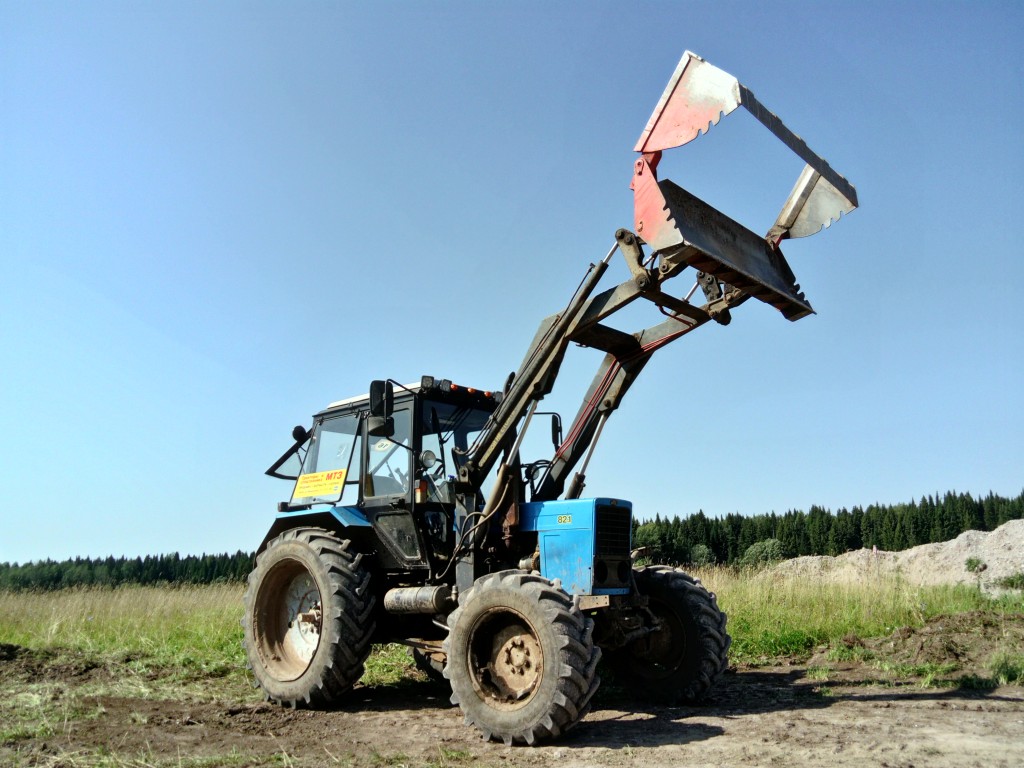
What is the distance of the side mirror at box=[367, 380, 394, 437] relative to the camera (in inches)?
268

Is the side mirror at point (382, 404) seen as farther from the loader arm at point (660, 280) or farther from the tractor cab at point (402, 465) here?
the loader arm at point (660, 280)

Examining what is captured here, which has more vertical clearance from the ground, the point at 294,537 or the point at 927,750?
the point at 294,537

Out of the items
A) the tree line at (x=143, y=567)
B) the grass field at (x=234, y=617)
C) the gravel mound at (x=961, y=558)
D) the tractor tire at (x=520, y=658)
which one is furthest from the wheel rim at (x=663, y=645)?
the tree line at (x=143, y=567)

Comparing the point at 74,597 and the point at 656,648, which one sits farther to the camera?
the point at 74,597

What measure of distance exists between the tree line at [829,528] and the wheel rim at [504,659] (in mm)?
26827

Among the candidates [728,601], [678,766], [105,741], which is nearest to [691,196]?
[678,766]

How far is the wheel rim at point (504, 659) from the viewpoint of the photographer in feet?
18.9

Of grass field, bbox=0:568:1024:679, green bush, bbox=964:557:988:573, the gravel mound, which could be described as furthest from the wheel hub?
green bush, bbox=964:557:988:573

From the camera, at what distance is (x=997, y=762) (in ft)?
15.1

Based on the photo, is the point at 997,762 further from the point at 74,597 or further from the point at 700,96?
the point at 74,597

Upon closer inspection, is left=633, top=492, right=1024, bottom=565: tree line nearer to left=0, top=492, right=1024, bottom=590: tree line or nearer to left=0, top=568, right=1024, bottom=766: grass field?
left=0, top=492, right=1024, bottom=590: tree line

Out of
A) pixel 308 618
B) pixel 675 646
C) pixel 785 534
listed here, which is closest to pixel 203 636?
pixel 308 618

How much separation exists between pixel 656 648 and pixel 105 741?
4475mm

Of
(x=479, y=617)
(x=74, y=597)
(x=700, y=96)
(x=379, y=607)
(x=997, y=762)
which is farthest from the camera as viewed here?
(x=74, y=597)
